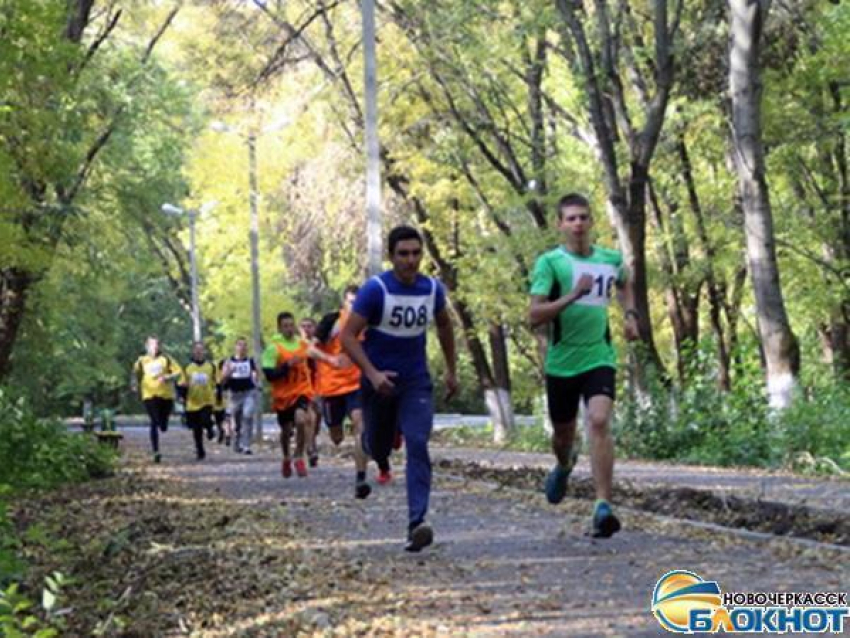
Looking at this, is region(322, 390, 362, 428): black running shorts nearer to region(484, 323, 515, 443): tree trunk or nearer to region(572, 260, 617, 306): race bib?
region(572, 260, 617, 306): race bib

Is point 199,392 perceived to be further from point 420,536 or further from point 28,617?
point 28,617

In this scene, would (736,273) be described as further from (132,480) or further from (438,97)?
(132,480)

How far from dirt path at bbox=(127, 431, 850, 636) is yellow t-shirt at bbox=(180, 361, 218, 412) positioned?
11288 mm

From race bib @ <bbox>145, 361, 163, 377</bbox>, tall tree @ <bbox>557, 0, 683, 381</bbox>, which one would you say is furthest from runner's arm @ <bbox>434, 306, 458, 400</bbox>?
race bib @ <bbox>145, 361, 163, 377</bbox>

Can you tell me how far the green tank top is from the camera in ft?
30.2

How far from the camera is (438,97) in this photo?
3062 centimetres

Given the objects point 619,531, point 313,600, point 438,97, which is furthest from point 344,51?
point 313,600

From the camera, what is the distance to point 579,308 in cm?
922

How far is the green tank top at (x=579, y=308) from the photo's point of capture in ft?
30.2

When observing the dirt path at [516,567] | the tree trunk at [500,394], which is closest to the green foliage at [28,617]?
the dirt path at [516,567]

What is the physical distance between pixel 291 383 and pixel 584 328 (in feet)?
28.4

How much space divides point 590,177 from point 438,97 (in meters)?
4.02

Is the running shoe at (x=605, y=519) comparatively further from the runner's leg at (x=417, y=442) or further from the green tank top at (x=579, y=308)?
the runner's leg at (x=417, y=442)

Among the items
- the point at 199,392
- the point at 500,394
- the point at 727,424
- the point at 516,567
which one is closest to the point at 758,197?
the point at 727,424
